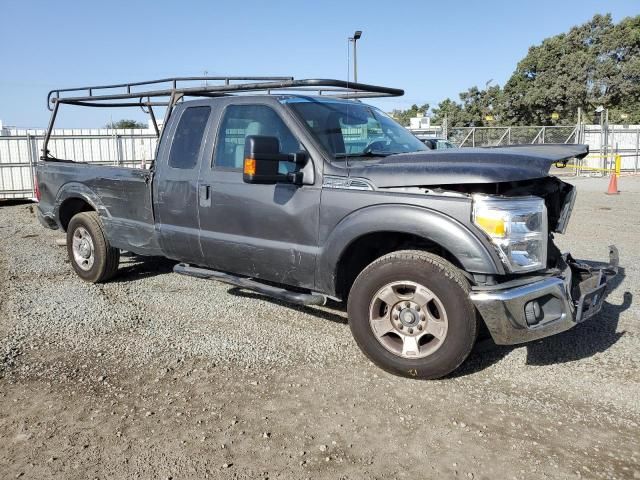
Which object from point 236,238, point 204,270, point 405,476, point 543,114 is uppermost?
point 543,114

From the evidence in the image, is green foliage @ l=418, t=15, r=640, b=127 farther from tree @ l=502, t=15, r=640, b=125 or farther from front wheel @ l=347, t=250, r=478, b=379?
front wheel @ l=347, t=250, r=478, b=379

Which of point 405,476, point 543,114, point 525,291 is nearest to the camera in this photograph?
point 405,476

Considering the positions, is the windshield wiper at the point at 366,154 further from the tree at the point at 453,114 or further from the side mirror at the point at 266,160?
the tree at the point at 453,114

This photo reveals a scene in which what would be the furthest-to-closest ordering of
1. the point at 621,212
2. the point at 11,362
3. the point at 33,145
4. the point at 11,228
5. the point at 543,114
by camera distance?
1. the point at 543,114
2. the point at 33,145
3. the point at 621,212
4. the point at 11,228
5. the point at 11,362

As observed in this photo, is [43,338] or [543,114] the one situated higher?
[543,114]

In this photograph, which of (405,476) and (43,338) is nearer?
(405,476)

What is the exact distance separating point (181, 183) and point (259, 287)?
123 centimetres

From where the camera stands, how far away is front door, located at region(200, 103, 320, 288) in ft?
13.9

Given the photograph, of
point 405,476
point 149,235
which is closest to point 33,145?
point 149,235

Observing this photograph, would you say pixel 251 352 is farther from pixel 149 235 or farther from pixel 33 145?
pixel 33 145

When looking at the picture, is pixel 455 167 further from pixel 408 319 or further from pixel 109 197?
pixel 109 197

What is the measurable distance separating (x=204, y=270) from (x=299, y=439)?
2363 mm

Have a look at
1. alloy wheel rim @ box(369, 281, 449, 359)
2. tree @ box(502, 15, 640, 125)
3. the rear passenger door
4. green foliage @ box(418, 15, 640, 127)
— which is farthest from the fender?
tree @ box(502, 15, 640, 125)

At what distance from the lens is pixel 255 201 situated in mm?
4469
